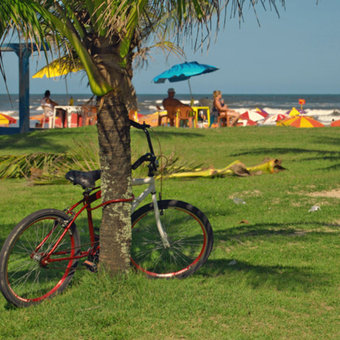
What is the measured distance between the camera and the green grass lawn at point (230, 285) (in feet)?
12.5

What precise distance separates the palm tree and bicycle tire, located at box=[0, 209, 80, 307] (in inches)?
12.1

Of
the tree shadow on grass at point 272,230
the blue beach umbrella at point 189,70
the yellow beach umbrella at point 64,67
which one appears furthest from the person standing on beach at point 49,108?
the yellow beach umbrella at point 64,67

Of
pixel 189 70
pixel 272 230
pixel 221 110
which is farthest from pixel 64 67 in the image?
pixel 189 70

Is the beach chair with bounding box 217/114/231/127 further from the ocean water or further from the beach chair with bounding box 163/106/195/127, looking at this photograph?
the ocean water

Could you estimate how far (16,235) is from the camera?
4.03 metres

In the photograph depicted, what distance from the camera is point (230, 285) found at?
4.59 metres

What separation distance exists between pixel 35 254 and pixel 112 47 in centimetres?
165

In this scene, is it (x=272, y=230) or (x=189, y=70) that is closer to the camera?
(x=272, y=230)

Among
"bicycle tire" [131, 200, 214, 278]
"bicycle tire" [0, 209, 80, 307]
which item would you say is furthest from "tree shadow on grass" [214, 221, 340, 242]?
"bicycle tire" [0, 209, 80, 307]

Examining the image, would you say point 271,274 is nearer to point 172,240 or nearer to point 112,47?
point 172,240

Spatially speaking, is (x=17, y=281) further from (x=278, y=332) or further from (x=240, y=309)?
(x=278, y=332)

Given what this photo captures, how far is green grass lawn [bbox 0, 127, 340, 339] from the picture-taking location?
3.82 meters

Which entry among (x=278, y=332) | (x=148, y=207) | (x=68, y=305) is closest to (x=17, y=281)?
(x=68, y=305)

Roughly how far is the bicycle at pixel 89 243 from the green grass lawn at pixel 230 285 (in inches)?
6.2
